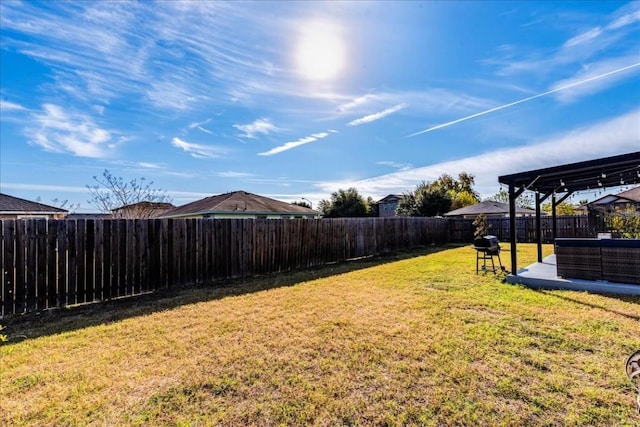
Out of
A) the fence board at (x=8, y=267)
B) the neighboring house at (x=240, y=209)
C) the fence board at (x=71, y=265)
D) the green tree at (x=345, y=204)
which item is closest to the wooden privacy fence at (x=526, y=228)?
the neighboring house at (x=240, y=209)

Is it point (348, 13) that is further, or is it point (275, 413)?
point (348, 13)

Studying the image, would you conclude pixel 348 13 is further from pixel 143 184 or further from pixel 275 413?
pixel 143 184

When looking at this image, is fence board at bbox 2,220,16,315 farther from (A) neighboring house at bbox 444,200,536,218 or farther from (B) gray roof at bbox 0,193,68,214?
(A) neighboring house at bbox 444,200,536,218

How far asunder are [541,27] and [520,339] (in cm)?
751

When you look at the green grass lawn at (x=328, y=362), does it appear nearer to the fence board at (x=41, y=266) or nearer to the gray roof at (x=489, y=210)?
the fence board at (x=41, y=266)

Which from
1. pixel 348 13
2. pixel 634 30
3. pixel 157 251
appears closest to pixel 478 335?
pixel 157 251

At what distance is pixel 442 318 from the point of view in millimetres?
4328

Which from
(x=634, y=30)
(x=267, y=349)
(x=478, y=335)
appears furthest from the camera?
(x=634, y=30)

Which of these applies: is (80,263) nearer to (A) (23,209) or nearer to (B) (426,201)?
(A) (23,209)

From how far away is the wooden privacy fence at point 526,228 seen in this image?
1606 centimetres

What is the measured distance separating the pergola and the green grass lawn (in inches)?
98.5

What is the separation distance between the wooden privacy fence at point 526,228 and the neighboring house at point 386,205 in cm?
2203

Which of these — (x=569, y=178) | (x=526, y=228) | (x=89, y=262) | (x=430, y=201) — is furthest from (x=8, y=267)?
(x=430, y=201)

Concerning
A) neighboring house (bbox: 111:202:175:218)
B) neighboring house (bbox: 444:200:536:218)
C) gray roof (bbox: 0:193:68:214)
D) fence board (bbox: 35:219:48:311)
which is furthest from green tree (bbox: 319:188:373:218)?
fence board (bbox: 35:219:48:311)
